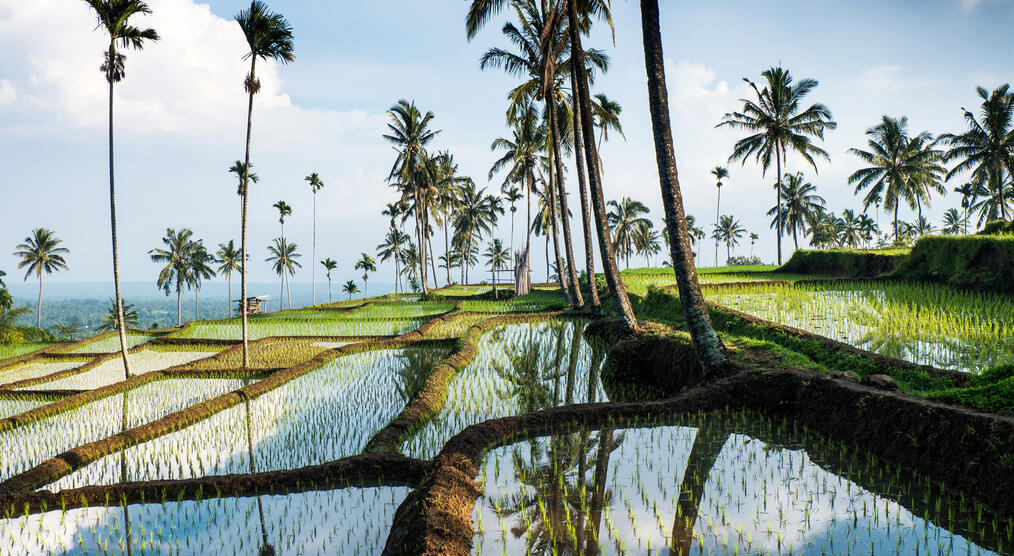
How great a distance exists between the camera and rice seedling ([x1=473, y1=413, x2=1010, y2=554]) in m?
3.78

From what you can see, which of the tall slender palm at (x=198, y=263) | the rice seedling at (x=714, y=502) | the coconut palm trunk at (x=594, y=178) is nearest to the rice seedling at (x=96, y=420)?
the rice seedling at (x=714, y=502)

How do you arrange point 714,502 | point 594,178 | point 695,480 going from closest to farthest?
point 714,502
point 695,480
point 594,178

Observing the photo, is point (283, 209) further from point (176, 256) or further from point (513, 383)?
point (513, 383)

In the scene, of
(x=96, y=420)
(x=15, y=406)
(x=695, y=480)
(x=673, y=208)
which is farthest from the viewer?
(x=15, y=406)

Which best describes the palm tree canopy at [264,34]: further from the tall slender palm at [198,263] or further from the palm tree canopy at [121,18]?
the tall slender palm at [198,263]

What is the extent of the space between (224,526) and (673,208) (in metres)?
7.01

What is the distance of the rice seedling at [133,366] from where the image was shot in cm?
1308

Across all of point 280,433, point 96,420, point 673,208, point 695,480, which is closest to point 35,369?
point 96,420

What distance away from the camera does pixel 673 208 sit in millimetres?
8258

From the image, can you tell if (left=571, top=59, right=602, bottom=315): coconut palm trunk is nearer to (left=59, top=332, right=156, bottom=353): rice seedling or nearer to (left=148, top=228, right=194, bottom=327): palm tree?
(left=59, top=332, right=156, bottom=353): rice seedling

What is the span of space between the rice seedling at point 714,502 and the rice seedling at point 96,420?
6931mm

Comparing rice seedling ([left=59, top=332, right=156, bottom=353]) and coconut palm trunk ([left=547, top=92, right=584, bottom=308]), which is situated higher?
coconut palm trunk ([left=547, top=92, right=584, bottom=308])

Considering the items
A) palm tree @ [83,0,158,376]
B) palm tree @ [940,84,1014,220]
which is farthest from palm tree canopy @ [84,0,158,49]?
palm tree @ [940,84,1014,220]

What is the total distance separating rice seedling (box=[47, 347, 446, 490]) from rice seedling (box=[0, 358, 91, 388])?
30.1 ft
